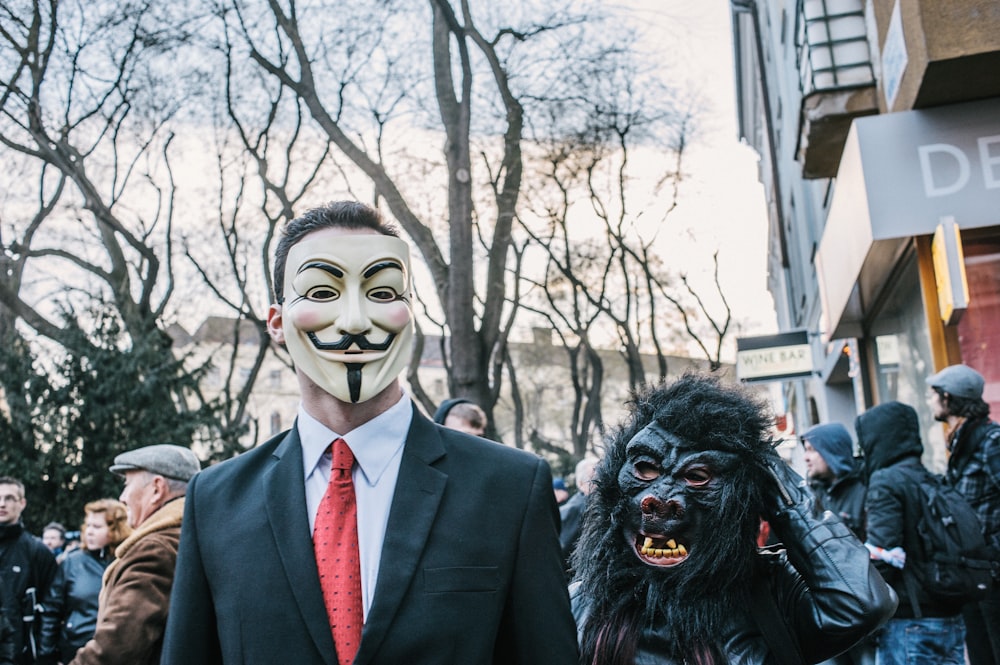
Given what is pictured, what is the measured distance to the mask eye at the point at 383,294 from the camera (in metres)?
2.37

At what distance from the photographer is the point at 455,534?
217cm

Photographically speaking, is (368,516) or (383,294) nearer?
(368,516)

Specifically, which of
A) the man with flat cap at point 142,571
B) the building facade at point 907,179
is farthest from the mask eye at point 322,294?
the building facade at point 907,179

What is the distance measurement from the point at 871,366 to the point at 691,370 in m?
10.3

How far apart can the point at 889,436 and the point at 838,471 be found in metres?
0.78

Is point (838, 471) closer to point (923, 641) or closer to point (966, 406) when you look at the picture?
point (966, 406)

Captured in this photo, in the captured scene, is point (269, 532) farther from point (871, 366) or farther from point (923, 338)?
point (871, 366)

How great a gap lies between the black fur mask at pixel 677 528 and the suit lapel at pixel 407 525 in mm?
659

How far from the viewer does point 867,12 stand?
9.52 meters

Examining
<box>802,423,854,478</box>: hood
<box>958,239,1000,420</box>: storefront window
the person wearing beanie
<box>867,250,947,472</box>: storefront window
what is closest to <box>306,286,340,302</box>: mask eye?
the person wearing beanie

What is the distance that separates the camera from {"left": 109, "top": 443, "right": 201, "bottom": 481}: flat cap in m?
4.57

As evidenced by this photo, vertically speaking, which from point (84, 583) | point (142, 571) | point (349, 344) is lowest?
point (84, 583)

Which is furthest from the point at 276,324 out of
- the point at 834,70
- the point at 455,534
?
the point at 834,70

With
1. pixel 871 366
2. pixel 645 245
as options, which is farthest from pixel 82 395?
pixel 645 245
